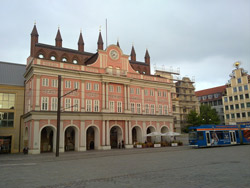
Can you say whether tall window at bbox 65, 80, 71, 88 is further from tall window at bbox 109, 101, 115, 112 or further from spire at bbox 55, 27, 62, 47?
spire at bbox 55, 27, 62, 47

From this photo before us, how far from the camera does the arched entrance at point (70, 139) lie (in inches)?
1703

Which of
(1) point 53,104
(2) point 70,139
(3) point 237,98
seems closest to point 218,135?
(2) point 70,139

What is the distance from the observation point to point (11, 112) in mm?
43344

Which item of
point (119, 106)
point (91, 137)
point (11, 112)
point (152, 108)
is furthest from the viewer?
point (152, 108)

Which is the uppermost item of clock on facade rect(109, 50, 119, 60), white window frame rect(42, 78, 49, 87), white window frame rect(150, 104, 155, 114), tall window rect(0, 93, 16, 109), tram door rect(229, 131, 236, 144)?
clock on facade rect(109, 50, 119, 60)

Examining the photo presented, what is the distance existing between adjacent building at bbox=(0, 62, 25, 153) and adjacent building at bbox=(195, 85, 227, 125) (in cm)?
6104

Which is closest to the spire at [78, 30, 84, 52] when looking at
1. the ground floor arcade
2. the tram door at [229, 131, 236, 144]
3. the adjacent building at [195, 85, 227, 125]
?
the ground floor arcade

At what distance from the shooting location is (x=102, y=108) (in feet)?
142

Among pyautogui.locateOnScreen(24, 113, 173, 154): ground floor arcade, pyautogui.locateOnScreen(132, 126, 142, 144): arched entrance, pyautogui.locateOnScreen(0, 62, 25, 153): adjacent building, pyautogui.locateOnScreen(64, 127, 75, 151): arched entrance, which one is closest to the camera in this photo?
pyautogui.locateOnScreen(24, 113, 173, 154): ground floor arcade

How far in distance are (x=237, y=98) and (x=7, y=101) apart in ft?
199

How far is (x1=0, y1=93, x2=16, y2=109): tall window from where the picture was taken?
4294 cm

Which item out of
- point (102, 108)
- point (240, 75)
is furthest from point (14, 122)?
point (240, 75)

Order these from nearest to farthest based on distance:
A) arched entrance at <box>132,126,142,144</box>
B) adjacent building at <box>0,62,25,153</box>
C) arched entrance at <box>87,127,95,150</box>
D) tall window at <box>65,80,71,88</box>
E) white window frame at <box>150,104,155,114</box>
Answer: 1. tall window at <box>65,80,71,88</box>
2. adjacent building at <box>0,62,25,153</box>
3. arched entrance at <box>87,127,95,150</box>
4. arched entrance at <box>132,126,142,144</box>
5. white window frame at <box>150,104,155,114</box>

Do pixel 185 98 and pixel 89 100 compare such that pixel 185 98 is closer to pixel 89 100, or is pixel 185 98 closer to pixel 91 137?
pixel 91 137
